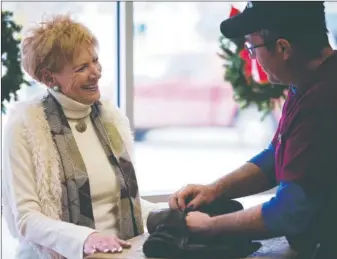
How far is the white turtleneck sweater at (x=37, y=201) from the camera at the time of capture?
6.57 feet

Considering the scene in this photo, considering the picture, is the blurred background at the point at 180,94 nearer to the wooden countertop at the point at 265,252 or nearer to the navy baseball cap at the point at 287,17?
the wooden countertop at the point at 265,252

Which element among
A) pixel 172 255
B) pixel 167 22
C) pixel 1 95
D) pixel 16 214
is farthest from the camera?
pixel 167 22

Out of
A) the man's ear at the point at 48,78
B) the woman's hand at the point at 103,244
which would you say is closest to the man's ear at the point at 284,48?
the woman's hand at the point at 103,244

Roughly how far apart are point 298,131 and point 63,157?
2.82ft

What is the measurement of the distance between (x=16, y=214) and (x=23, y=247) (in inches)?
6.5

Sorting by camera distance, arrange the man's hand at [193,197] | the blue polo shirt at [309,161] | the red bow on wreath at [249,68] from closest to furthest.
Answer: the blue polo shirt at [309,161]
the man's hand at [193,197]
the red bow on wreath at [249,68]

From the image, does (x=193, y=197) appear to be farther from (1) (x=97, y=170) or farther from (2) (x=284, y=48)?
(2) (x=284, y=48)

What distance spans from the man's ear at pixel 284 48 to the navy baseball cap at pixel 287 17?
0.02 m

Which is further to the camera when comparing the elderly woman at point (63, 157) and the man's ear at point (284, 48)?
the elderly woman at point (63, 157)

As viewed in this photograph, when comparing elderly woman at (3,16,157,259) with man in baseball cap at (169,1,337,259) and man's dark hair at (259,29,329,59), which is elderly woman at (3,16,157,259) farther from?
man's dark hair at (259,29,329,59)

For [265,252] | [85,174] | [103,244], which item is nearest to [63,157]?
[85,174]

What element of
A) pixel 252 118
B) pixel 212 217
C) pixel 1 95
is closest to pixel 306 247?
pixel 212 217

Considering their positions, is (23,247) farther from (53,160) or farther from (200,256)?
(200,256)

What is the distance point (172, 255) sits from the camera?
166cm
